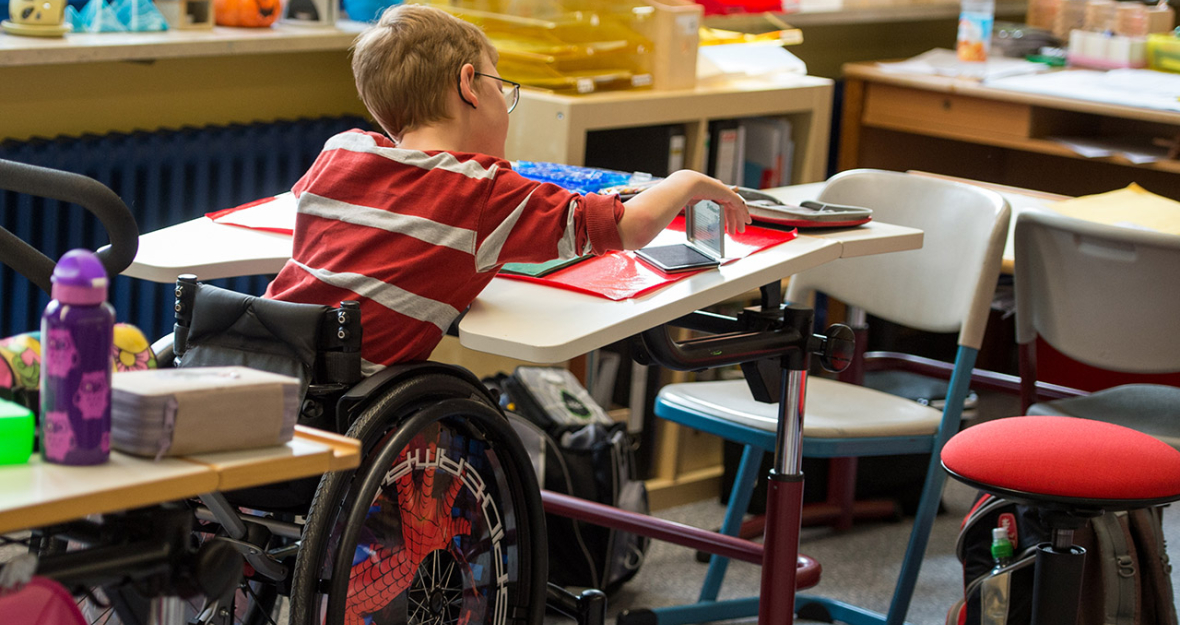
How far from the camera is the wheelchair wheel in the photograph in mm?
1251

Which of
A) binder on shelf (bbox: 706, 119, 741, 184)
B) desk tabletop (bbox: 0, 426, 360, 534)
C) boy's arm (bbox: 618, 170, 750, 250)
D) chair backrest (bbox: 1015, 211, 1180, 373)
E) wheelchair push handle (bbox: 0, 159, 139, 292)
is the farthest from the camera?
binder on shelf (bbox: 706, 119, 741, 184)

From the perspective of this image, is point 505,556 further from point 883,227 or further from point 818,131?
point 818,131

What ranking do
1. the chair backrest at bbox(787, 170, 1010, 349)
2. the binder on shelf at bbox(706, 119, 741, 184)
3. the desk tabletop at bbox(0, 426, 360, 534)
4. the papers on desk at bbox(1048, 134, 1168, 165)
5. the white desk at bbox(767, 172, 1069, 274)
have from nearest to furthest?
the desk tabletop at bbox(0, 426, 360, 534), the chair backrest at bbox(787, 170, 1010, 349), the white desk at bbox(767, 172, 1069, 274), the binder on shelf at bbox(706, 119, 741, 184), the papers on desk at bbox(1048, 134, 1168, 165)

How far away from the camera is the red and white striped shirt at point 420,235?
4.60 ft

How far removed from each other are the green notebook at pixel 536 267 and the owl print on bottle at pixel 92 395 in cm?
73

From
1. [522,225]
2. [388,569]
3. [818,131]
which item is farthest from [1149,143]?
[388,569]

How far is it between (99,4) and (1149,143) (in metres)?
2.38

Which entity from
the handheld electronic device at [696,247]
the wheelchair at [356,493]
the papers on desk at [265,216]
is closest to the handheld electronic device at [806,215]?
the handheld electronic device at [696,247]

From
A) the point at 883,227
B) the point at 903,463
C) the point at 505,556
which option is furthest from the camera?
the point at 903,463

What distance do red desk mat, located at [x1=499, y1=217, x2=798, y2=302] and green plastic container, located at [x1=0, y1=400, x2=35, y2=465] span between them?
27.9 inches

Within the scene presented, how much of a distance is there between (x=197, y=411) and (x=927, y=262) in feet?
5.02

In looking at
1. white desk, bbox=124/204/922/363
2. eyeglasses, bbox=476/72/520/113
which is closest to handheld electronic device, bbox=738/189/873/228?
white desk, bbox=124/204/922/363

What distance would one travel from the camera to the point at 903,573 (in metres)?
2.07

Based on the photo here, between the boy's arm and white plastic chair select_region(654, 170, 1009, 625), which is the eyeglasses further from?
white plastic chair select_region(654, 170, 1009, 625)
